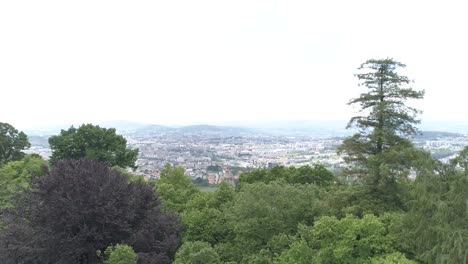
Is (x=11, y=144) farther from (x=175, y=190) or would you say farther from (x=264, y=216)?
(x=264, y=216)

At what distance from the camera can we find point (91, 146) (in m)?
38.2

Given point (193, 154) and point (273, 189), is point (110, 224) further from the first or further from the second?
point (193, 154)

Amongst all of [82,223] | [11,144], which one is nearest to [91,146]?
[11,144]

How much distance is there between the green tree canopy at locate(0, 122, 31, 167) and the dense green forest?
29.0 meters

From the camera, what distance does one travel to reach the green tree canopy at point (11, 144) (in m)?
43.7

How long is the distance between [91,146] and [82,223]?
2292 centimetres

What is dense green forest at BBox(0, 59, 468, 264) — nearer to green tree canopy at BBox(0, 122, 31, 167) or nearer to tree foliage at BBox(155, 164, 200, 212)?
tree foliage at BBox(155, 164, 200, 212)

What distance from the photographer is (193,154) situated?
91.7 meters

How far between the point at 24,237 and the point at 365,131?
16.7 m

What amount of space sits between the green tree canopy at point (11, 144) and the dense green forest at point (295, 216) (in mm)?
28979

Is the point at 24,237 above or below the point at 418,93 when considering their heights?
below

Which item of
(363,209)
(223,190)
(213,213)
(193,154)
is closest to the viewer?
(363,209)

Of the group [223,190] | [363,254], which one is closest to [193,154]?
[223,190]

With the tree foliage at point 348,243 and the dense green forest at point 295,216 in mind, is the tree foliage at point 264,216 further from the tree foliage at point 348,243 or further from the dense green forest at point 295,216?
the tree foliage at point 348,243
